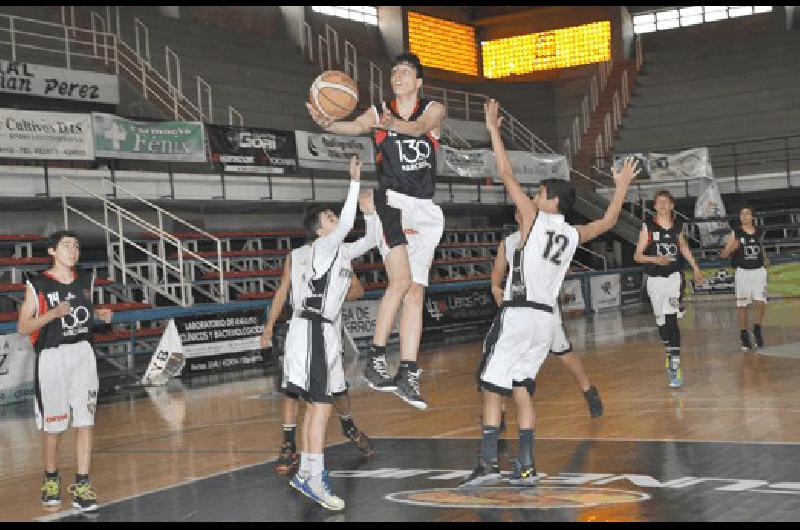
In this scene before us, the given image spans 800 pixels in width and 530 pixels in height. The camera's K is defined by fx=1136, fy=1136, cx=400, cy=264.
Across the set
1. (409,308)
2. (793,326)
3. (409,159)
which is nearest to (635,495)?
(409,308)

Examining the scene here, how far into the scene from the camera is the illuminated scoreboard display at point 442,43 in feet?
110

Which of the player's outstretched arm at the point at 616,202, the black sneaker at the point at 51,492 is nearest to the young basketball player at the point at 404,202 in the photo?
the player's outstretched arm at the point at 616,202

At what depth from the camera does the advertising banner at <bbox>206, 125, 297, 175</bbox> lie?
810 inches

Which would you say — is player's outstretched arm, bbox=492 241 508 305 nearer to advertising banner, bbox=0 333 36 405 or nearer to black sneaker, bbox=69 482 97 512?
black sneaker, bbox=69 482 97 512

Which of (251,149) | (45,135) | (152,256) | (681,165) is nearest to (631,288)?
(681,165)

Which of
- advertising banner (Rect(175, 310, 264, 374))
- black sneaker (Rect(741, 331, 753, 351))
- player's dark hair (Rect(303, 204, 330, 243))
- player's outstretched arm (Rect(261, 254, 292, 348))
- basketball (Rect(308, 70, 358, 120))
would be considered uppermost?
basketball (Rect(308, 70, 358, 120))

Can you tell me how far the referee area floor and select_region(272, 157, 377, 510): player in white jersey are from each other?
25cm

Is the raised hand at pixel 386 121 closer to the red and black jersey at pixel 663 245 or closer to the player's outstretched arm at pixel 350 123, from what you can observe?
the player's outstretched arm at pixel 350 123

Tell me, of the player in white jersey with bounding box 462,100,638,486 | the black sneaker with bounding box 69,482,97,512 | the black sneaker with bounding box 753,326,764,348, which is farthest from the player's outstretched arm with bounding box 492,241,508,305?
the black sneaker with bounding box 753,326,764,348

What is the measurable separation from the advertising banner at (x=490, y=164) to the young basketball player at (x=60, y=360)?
17.4 m

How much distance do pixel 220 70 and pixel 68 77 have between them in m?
6.41

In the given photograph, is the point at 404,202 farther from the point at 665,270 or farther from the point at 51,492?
the point at 665,270

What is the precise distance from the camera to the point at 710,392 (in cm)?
1128

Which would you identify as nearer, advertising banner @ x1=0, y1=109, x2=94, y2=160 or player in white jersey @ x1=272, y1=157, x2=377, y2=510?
player in white jersey @ x1=272, y1=157, x2=377, y2=510
